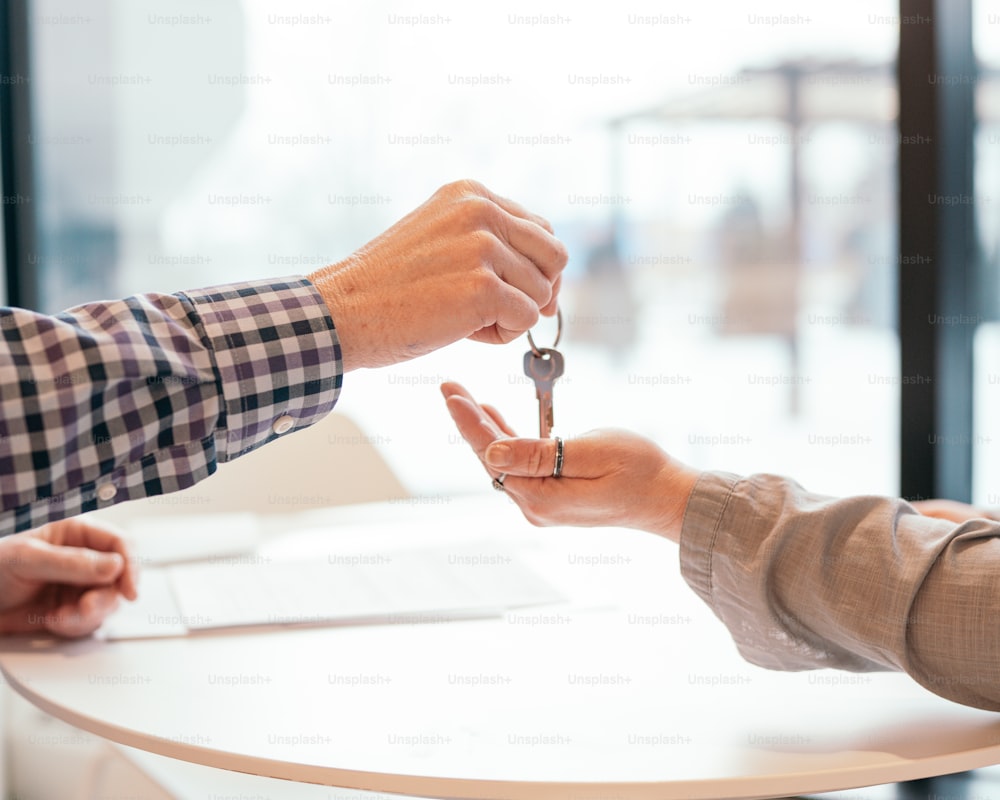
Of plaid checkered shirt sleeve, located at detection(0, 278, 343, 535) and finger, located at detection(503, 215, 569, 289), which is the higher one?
finger, located at detection(503, 215, 569, 289)

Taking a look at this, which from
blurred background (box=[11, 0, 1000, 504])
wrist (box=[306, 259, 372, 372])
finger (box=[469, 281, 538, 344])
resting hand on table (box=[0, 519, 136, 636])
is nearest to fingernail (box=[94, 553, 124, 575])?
resting hand on table (box=[0, 519, 136, 636])

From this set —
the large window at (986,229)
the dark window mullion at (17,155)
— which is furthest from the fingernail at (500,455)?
the dark window mullion at (17,155)

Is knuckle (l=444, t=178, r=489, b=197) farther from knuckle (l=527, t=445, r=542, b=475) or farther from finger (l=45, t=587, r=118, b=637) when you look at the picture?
finger (l=45, t=587, r=118, b=637)

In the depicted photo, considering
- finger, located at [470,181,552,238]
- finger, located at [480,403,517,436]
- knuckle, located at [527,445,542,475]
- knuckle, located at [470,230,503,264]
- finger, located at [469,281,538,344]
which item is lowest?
knuckle, located at [527,445,542,475]

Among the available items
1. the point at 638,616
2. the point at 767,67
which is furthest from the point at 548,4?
the point at 638,616

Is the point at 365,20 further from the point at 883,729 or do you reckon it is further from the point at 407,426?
the point at 883,729

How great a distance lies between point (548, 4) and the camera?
3.21 metres

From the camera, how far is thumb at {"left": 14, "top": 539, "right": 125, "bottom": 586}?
3.59ft

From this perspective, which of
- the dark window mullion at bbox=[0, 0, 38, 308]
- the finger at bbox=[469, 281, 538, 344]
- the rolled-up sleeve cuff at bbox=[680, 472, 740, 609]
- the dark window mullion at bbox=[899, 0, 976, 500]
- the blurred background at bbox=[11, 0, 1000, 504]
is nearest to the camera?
the rolled-up sleeve cuff at bbox=[680, 472, 740, 609]

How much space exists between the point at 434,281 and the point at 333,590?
0.46 m

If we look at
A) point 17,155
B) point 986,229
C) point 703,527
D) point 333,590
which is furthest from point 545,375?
point 17,155

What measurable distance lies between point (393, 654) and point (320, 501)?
0.96 m

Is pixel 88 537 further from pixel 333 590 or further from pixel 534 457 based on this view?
pixel 534 457

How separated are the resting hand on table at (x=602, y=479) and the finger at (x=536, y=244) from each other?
0.65 ft
